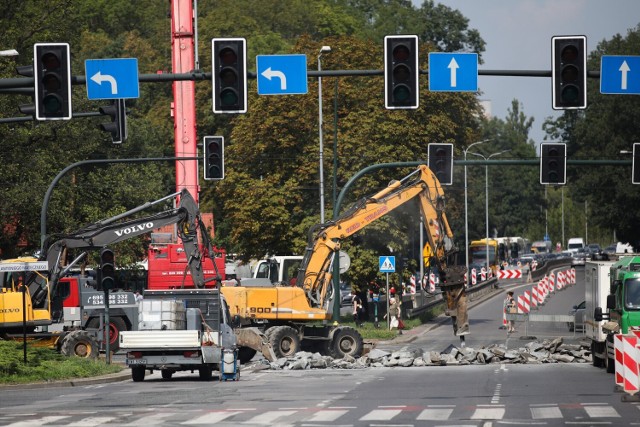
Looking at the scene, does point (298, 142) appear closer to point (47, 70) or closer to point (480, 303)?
point (480, 303)

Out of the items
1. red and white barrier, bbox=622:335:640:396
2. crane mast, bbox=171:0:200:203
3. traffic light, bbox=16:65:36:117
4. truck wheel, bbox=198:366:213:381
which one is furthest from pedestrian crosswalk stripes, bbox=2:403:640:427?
crane mast, bbox=171:0:200:203

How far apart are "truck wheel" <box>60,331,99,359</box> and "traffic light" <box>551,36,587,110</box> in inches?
762

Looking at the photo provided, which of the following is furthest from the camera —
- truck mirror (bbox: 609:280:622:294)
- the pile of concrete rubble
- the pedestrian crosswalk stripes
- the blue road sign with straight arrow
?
the pile of concrete rubble

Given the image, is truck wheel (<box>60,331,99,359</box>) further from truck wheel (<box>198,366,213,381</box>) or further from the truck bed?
the truck bed

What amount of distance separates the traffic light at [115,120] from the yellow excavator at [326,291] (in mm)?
A: 9912

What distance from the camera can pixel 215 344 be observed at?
102 feet

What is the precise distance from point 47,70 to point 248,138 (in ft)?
137

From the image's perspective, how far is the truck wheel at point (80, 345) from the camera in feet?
126

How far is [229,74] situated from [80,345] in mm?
17862

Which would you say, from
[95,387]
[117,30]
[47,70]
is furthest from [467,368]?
[117,30]

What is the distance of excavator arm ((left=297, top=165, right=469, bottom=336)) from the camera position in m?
38.7

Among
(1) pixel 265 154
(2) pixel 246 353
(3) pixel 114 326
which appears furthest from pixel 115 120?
(1) pixel 265 154

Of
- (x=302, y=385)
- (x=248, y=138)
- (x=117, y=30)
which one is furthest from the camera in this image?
(x=117, y=30)

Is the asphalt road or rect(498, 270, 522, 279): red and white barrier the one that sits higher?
the asphalt road
